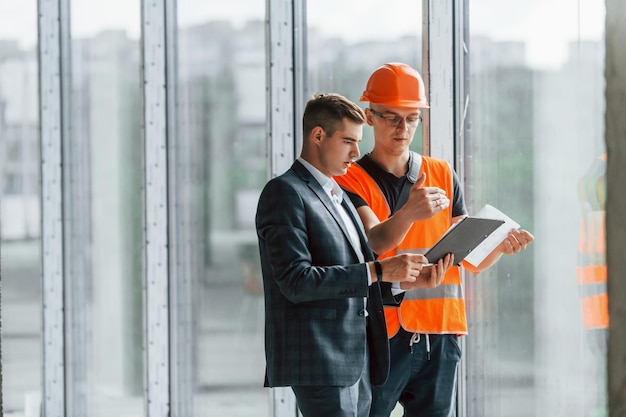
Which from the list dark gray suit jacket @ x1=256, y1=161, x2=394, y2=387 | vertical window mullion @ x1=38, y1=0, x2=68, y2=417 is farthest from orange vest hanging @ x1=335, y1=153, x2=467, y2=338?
vertical window mullion @ x1=38, y1=0, x2=68, y2=417

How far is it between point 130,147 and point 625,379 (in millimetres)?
4432

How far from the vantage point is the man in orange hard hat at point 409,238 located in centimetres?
263

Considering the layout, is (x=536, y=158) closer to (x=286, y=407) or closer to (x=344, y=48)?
(x=344, y=48)

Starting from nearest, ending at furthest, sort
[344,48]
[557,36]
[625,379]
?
[625,379] → [557,36] → [344,48]

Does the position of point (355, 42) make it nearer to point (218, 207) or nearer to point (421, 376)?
point (218, 207)

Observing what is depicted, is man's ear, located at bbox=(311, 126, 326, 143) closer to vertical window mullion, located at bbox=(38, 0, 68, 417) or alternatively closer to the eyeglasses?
the eyeglasses

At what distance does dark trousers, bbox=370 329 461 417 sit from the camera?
263 centimetres

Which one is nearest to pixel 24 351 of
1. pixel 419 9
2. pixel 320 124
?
pixel 419 9

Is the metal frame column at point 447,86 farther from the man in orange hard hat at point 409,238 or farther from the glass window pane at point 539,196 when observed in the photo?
the man in orange hard hat at point 409,238

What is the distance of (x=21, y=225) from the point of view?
16.8 ft

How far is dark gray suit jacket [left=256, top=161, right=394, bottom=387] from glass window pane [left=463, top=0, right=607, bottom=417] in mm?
1218

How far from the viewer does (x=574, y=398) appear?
3.31 meters

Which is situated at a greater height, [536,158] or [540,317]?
[536,158]

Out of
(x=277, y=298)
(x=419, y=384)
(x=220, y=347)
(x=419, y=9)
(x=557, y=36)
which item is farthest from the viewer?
(x=220, y=347)
